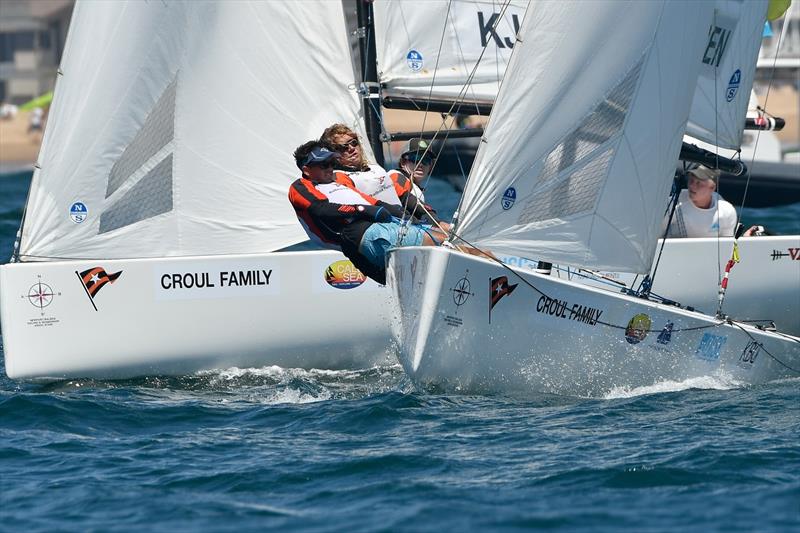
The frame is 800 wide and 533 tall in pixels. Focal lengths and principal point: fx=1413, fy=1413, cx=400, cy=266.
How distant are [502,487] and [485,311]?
4.73 ft

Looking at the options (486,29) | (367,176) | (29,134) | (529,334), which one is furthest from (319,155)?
(29,134)

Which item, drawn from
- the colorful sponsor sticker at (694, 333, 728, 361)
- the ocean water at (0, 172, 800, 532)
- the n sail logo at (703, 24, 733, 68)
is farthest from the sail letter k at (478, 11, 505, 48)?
the colorful sponsor sticker at (694, 333, 728, 361)

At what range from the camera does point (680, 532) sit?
16.1 ft

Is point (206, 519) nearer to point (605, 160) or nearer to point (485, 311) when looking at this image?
point (485, 311)

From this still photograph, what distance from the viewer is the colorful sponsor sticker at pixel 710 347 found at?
23.8ft

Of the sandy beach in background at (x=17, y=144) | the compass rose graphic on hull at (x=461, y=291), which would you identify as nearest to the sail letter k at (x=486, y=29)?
the compass rose graphic on hull at (x=461, y=291)

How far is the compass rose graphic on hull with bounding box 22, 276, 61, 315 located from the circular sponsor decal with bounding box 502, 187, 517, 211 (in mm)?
3001

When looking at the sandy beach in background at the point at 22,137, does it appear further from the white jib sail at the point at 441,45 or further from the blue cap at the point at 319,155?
the blue cap at the point at 319,155

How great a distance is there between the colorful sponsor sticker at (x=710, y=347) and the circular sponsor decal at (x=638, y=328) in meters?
0.36

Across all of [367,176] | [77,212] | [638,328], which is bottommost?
[638,328]

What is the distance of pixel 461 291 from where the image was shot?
6.74 m

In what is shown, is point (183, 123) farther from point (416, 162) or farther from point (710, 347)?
point (710, 347)

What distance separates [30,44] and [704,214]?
38.2 m

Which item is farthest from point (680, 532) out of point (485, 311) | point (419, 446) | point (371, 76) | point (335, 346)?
point (371, 76)
